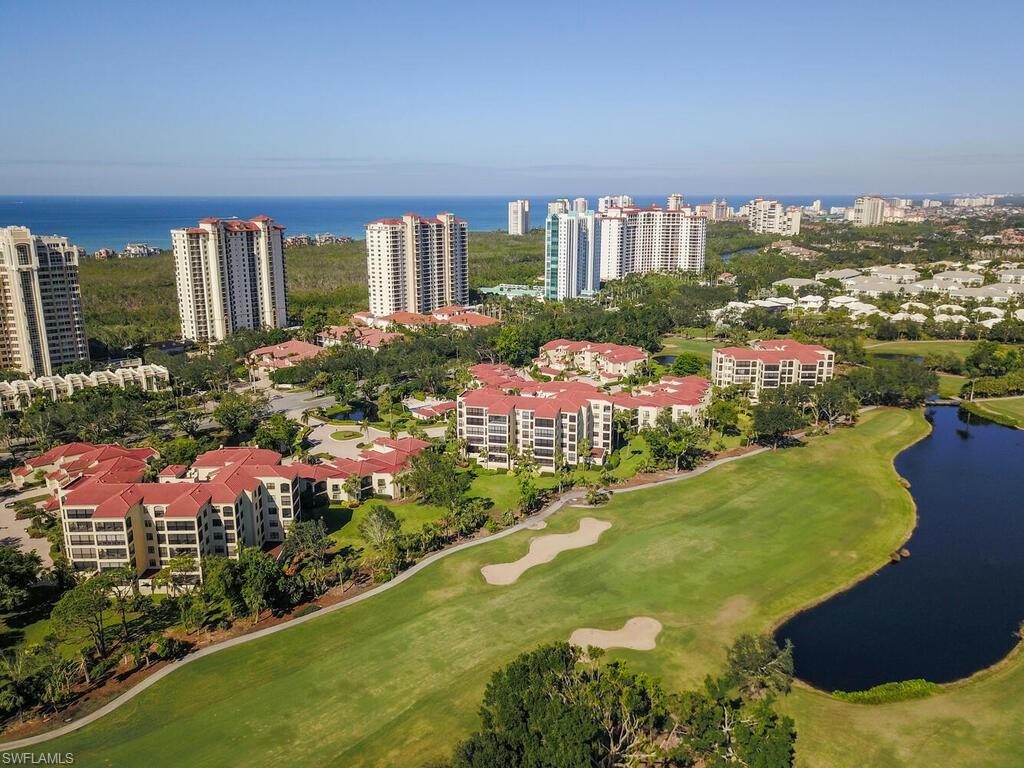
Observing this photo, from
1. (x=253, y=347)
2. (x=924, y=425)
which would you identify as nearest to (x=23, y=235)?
(x=253, y=347)

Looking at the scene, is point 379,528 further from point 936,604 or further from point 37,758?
point 936,604

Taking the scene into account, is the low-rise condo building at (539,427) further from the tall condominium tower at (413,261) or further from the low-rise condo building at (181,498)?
the tall condominium tower at (413,261)

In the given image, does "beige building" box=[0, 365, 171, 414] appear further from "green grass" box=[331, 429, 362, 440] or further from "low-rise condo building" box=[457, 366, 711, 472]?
"low-rise condo building" box=[457, 366, 711, 472]

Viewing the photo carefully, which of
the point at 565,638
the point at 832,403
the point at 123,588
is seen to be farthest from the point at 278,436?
the point at 832,403

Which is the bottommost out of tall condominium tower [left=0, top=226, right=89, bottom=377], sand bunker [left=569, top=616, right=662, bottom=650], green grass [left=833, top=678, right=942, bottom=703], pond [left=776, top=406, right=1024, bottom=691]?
pond [left=776, top=406, right=1024, bottom=691]

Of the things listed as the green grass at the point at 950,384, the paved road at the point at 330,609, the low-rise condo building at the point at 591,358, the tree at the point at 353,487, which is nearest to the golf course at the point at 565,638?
the paved road at the point at 330,609

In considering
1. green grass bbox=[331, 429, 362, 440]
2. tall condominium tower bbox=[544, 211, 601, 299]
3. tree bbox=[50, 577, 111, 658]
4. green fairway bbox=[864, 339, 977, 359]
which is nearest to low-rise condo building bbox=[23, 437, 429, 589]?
tree bbox=[50, 577, 111, 658]
